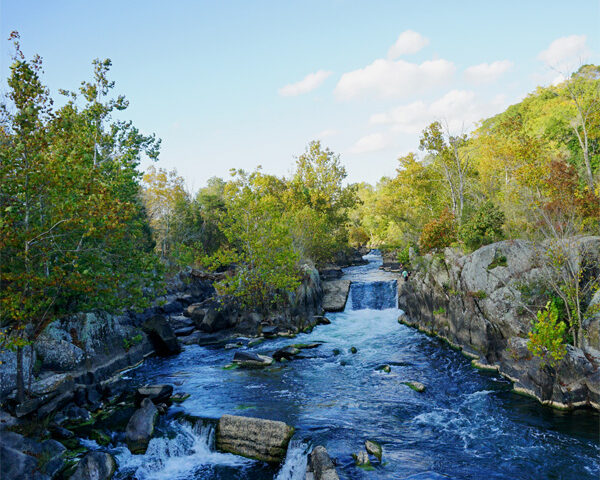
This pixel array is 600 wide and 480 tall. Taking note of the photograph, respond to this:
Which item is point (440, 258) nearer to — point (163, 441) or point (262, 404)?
point (262, 404)

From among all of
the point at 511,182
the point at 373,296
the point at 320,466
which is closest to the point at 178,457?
the point at 320,466

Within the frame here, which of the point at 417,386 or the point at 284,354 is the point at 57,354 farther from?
the point at 417,386

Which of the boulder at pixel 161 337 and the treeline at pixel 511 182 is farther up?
the treeline at pixel 511 182

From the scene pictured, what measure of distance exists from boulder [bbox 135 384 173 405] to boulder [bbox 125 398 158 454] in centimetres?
99

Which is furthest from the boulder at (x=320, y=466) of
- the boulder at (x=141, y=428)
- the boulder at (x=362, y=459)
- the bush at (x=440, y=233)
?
the bush at (x=440, y=233)

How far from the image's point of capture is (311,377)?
58.5 feet

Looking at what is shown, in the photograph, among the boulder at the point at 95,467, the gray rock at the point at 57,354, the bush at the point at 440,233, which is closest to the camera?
the boulder at the point at 95,467

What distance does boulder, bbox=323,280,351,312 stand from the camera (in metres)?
32.9

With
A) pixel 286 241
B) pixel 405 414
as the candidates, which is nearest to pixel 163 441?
pixel 405 414

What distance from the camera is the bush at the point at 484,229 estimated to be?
23359 mm

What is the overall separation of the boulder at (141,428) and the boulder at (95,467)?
1.11m

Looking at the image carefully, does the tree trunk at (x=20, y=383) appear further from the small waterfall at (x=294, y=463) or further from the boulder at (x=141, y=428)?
the small waterfall at (x=294, y=463)

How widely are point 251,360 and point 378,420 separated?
28.4 ft

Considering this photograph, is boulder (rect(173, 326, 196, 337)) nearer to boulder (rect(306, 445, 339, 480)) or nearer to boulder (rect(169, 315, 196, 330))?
boulder (rect(169, 315, 196, 330))
